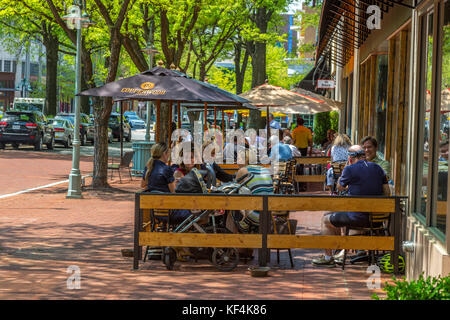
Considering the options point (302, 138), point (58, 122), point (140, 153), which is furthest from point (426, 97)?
point (58, 122)

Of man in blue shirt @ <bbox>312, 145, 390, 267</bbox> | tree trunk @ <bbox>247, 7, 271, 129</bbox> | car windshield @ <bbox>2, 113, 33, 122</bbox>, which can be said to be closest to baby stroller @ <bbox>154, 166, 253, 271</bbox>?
man in blue shirt @ <bbox>312, 145, 390, 267</bbox>

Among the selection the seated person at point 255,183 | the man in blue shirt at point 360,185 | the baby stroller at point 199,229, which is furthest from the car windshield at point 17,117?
the man in blue shirt at point 360,185

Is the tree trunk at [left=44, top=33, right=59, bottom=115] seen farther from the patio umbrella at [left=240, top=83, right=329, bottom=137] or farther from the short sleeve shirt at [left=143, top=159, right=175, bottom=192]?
the short sleeve shirt at [left=143, top=159, right=175, bottom=192]

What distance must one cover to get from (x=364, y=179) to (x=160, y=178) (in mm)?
2479

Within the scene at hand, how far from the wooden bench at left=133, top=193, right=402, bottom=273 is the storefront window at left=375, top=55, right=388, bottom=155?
543 cm

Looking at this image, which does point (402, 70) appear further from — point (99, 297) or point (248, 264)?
point (99, 297)

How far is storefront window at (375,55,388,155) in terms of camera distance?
1362cm

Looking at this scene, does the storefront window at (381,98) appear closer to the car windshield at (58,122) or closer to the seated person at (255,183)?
the seated person at (255,183)

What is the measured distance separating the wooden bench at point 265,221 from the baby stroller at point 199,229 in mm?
220

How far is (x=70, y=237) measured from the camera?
11.1 meters

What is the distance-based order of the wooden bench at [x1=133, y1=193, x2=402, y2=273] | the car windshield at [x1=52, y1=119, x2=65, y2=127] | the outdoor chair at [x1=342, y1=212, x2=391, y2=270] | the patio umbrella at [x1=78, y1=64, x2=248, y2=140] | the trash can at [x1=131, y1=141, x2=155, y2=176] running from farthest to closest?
the car windshield at [x1=52, y1=119, x2=65, y2=127], the trash can at [x1=131, y1=141, x2=155, y2=176], the patio umbrella at [x1=78, y1=64, x2=248, y2=140], the outdoor chair at [x1=342, y1=212, x2=391, y2=270], the wooden bench at [x1=133, y1=193, x2=402, y2=273]

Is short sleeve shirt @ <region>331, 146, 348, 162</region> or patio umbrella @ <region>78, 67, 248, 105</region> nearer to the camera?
patio umbrella @ <region>78, 67, 248, 105</region>

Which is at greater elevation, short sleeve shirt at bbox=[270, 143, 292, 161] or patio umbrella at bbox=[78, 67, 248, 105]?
patio umbrella at bbox=[78, 67, 248, 105]

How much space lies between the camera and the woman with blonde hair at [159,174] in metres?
9.23
